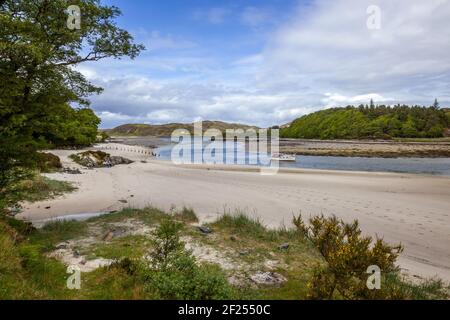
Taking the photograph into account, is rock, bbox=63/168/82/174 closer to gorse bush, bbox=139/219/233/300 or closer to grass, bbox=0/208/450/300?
grass, bbox=0/208/450/300

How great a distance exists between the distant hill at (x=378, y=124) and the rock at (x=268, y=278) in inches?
4963

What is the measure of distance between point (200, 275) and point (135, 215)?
7794 millimetres

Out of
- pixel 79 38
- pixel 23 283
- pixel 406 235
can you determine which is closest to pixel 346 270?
pixel 23 283

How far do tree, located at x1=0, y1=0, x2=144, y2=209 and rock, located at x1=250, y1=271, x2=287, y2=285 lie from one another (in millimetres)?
6975

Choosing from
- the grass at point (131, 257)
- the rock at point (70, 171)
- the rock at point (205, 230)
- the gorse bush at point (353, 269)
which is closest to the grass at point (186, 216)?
the grass at point (131, 257)

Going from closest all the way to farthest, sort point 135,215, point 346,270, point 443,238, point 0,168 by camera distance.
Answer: point 346,270
point 0,168
point 443,238
point 135,215

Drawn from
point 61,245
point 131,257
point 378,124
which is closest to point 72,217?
point 61,245

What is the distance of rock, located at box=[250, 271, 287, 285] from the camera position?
7211 millimetres

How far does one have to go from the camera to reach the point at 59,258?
334 inches

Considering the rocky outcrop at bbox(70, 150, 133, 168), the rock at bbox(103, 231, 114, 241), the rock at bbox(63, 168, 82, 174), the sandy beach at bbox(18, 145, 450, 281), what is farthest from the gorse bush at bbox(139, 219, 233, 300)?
the rocky outcrop at bbox(70, 150, 133, 168)

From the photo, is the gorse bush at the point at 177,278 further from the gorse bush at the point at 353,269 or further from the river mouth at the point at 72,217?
the river mouth at the point at 72,217

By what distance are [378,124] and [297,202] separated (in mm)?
127400
